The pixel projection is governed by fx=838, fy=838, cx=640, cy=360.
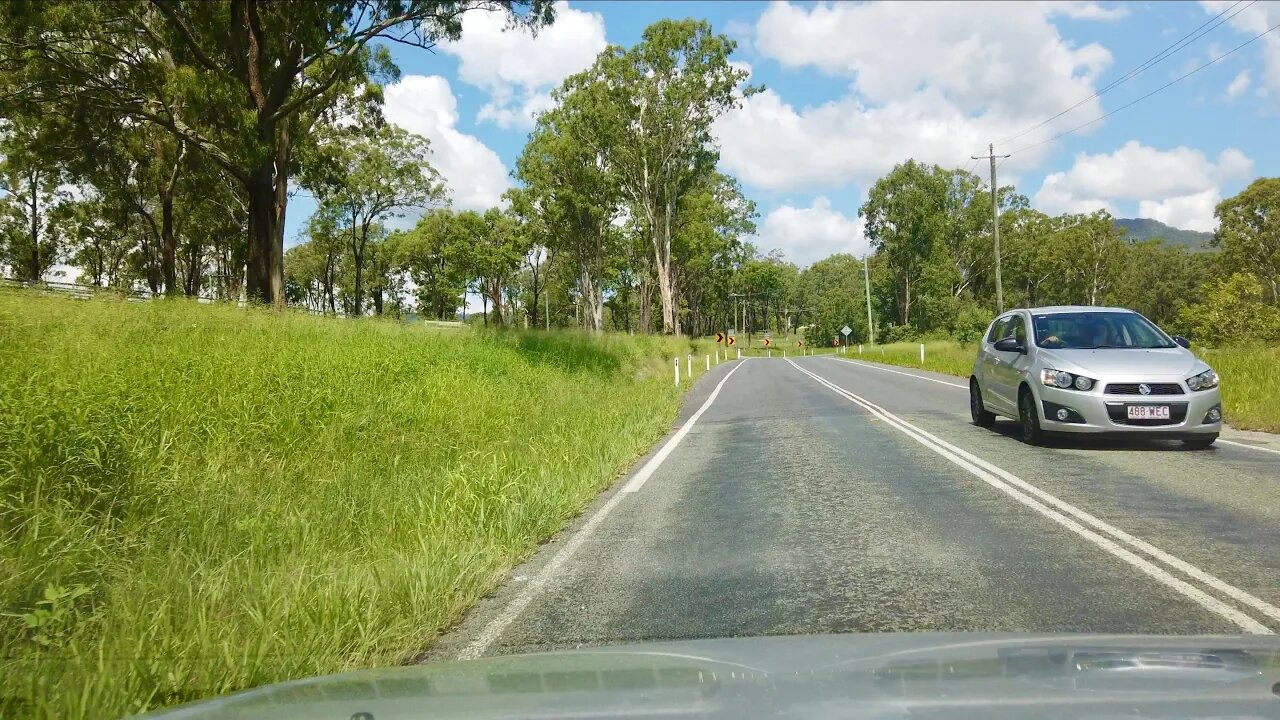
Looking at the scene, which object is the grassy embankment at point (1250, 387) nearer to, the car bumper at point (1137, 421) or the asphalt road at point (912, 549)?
the asphalt road at point (912, 549)

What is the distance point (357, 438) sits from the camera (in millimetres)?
9312

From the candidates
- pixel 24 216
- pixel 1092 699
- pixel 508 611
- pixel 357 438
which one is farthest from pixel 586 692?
pixel 24 216

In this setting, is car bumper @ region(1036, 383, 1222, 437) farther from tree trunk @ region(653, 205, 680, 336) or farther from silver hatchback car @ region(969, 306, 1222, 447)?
tree trunk @ region(653, 205, 680, 336)

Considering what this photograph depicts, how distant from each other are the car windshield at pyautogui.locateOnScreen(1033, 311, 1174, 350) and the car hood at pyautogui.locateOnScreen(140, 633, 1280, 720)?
8039mm

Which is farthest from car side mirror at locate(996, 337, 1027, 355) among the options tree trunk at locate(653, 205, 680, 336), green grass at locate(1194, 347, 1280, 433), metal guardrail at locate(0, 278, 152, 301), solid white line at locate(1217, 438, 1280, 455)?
tree trunk at locate(653, 205, 680, 336)

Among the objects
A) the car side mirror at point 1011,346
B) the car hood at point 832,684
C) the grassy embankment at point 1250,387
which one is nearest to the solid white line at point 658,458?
the car side mirror at point 1011,346

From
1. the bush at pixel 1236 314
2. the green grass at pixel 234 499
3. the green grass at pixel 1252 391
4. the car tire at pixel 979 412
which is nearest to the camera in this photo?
the green grass at pixel 234 499

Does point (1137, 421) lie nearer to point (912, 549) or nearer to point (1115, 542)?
point (1115, 542)

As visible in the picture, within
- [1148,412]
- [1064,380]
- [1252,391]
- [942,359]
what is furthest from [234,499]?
[942,359]

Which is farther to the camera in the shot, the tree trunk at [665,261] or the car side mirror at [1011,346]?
the tree trunk at [665,261]

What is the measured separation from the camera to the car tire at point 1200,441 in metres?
9.59

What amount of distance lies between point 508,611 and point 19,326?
940cm

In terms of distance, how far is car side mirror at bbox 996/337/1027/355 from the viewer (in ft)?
35.5

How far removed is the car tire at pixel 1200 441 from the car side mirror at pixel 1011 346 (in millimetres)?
2058
